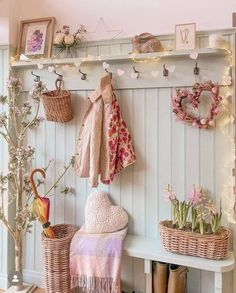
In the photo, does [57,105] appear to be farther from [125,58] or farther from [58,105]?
[125,58]

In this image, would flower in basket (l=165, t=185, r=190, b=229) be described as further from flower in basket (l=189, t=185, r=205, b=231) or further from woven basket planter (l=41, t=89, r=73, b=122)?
woven basket planter (l=41, t=89, r=73, b=122)

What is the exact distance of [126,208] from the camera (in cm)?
228

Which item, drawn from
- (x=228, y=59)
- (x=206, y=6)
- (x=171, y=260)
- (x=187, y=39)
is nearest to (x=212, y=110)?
(x=228, y=59)

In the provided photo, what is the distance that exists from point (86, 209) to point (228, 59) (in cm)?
139

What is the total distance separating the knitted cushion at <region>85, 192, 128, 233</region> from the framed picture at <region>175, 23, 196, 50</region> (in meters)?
1.16

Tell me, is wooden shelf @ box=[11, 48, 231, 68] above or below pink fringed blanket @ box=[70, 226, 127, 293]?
above

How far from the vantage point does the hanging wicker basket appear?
7.24 feet

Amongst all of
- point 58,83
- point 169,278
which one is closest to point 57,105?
point 58,83

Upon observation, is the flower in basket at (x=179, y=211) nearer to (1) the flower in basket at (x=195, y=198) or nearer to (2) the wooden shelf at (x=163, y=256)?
(1) the flower in basket at (x=195, y=198)

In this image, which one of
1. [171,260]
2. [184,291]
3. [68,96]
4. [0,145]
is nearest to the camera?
[171,260]

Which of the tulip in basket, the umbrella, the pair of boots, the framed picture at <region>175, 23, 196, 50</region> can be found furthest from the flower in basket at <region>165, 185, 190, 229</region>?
the framed picture at <region>175, 23, 196, 50</region>

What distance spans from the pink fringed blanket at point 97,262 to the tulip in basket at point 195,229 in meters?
0.33

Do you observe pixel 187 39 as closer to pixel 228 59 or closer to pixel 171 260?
pixel 228 59

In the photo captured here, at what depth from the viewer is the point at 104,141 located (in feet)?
7.14
